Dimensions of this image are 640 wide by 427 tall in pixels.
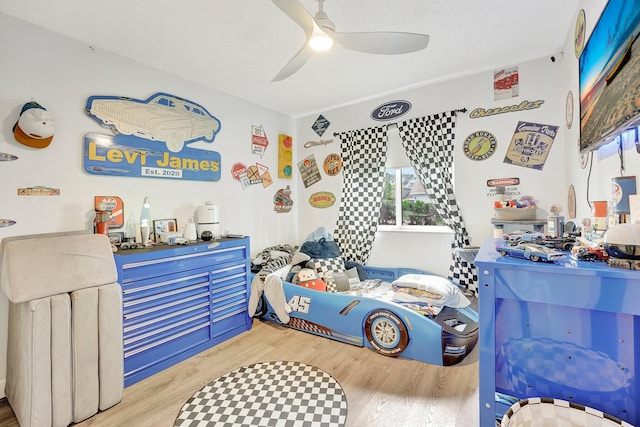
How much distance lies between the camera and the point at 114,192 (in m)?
2.42

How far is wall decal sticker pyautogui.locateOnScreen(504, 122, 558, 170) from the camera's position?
8.74 ft

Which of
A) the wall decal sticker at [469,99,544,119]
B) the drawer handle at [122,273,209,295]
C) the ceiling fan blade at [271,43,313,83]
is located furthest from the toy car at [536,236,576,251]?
the drawer handle at [122,273,209,295]

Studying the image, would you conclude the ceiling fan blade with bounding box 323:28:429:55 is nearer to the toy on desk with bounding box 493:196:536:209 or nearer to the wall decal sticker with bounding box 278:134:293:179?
the toy on desk with bounding box 493:196:536:209

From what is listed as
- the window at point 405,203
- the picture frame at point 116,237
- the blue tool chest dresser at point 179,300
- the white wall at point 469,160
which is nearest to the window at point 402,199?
the window at point 405,203

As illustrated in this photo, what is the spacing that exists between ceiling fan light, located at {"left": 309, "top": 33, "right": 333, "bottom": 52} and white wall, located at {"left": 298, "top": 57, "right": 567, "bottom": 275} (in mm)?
1962

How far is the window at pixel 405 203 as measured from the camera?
343 centimetres

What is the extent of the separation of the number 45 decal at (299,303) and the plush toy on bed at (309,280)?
18 centimetres

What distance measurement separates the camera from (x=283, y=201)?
407 centimetres

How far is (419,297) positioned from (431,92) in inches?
88.7

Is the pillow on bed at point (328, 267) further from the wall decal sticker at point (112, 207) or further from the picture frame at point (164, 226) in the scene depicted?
the wall decal sticker at point (112, 207)

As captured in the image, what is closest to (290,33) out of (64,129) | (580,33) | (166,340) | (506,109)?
(64,129)

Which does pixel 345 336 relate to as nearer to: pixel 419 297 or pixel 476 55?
pixel 419 297

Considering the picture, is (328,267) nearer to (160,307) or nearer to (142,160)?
(160,307)

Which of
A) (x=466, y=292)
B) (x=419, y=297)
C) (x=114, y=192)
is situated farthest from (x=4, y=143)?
(x=466, y=292)
